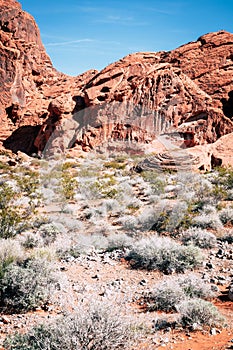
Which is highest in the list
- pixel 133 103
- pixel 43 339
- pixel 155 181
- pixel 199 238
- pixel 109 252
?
pixel 133 103

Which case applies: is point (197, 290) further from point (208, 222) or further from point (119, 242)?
point (208, 222)

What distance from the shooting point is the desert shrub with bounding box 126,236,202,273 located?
20.6 feet

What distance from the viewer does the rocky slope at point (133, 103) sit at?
2428cm

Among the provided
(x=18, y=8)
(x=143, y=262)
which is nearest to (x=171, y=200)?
(x=143, y=262)

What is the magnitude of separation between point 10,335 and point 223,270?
405 cm

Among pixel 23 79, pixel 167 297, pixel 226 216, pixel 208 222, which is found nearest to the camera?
pixel 167 297

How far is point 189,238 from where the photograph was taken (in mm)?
7641

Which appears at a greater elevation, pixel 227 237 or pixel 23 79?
pixel 23 79

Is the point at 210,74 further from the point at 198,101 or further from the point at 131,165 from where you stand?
the point at 131,165

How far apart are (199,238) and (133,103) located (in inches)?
738

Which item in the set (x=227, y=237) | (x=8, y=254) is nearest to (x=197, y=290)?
(x=227, y=237)

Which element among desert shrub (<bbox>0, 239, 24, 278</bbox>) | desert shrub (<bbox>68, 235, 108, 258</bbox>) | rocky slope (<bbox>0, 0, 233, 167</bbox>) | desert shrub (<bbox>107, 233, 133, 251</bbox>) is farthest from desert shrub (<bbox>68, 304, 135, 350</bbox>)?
rocky slope (<bbox>0, 0, 233, 167</bbox>)

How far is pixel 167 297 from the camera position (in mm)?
4914

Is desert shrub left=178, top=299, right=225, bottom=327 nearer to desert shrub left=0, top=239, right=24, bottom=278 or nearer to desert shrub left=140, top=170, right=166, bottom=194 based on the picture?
desert shrub left=0, top=239, right=24, bottom=278
